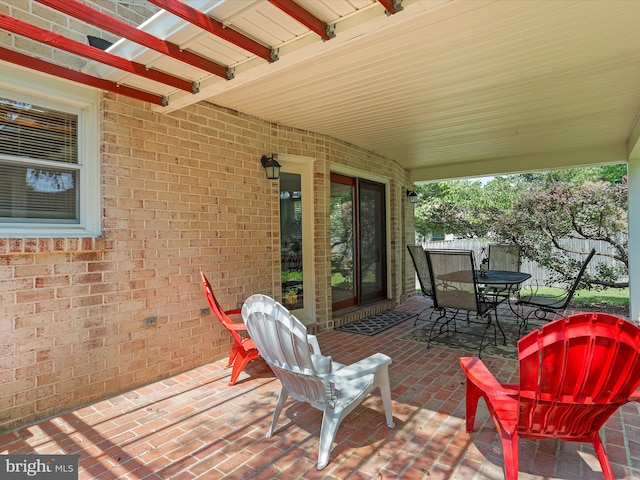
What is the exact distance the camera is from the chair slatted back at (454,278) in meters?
4.26

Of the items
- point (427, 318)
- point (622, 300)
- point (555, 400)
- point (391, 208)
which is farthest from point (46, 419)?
point (622, 300)

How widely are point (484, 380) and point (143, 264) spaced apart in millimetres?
3078

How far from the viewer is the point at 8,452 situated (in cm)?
Answer: 238

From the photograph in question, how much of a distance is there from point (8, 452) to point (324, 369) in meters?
2.21

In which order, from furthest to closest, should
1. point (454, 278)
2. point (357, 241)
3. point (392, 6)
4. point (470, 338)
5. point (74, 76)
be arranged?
point (357, 241) < point (470, 338) < point (454, 278) < point (74, 76) < point (392, 6)

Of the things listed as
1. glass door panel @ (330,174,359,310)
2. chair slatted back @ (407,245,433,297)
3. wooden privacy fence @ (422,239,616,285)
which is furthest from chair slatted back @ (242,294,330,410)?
wooden privacy fence @ (422,239,616,285)

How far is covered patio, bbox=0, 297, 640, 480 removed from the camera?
2166 mm

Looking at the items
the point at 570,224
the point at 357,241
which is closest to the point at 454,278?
the point at 357,241

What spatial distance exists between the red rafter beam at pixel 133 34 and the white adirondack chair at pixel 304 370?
1805mm

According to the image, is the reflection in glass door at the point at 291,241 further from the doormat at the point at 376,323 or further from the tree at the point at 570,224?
the tree at the point at 570,224

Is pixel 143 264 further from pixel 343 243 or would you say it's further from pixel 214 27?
pixel 343 243

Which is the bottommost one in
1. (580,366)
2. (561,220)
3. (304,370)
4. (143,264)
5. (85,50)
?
(304,370)

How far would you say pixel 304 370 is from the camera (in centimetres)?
217

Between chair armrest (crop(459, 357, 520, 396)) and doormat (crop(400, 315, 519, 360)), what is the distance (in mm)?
2023
